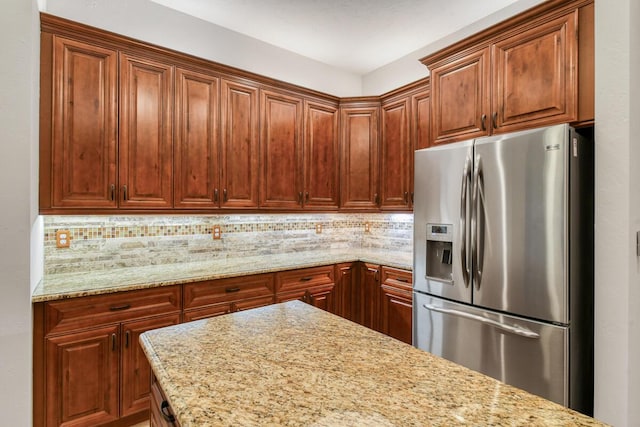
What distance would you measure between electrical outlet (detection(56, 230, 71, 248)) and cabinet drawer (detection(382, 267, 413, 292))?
2528 mm

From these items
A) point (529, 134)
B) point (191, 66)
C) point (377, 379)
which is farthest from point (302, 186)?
point (377, 379)

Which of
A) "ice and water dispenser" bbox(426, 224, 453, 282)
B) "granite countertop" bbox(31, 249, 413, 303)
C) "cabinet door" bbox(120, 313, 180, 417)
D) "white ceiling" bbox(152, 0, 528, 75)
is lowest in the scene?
"cabinet door" bbox(120, 313, 180, 417)

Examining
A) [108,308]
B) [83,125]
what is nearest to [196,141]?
[83,125]

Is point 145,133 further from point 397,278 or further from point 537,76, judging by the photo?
point 537,76

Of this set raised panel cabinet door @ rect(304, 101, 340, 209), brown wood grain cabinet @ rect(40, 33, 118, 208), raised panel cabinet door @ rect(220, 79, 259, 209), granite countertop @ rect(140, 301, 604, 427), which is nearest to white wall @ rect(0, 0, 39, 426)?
brown wood grain cabinet @ rect(40, 33, 118, 208)

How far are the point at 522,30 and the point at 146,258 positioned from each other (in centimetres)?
315

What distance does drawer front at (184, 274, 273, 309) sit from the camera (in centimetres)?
235

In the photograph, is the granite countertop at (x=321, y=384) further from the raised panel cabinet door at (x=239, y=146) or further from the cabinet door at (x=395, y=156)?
the cabinet door at (x=395, y=156)

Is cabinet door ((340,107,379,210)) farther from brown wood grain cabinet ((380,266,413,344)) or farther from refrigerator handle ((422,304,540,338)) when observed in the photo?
refrigerator handle ((422,304,540,338))

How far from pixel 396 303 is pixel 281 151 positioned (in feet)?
5.74

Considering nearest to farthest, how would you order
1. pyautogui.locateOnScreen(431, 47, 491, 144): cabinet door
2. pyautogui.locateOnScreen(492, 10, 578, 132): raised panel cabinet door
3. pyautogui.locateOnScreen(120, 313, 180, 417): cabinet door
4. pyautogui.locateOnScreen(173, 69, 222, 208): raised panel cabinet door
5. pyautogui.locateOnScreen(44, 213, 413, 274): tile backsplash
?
pyautogui.locateOnScreen(492, 10, 578, 132): raised panel cabinet door
pyautogui.locateOnScreen(120, 313, 180, 417): cabinet door
pyautogui.locateOnScreen(431, 47, 491, 144): cabinet door
pyautogui.locateOnScreen(44, 213, 413, 274): tile backsplash
pyautogui.locateOnScreen(173, 69, 222, 208): raised panel cabinet door

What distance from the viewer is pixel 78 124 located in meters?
2.20


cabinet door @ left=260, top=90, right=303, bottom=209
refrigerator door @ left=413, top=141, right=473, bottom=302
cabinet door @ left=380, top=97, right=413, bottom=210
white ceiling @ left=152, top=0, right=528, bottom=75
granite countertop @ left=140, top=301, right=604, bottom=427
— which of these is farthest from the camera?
cabinet door @ left=380, top=97, right=413, bottom=210

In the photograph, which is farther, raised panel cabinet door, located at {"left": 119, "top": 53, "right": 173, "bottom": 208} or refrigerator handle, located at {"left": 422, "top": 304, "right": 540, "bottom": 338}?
raised panel cabinet door, located at {"left": 119, "top": 53, "right": 173, "bottom": 208}
